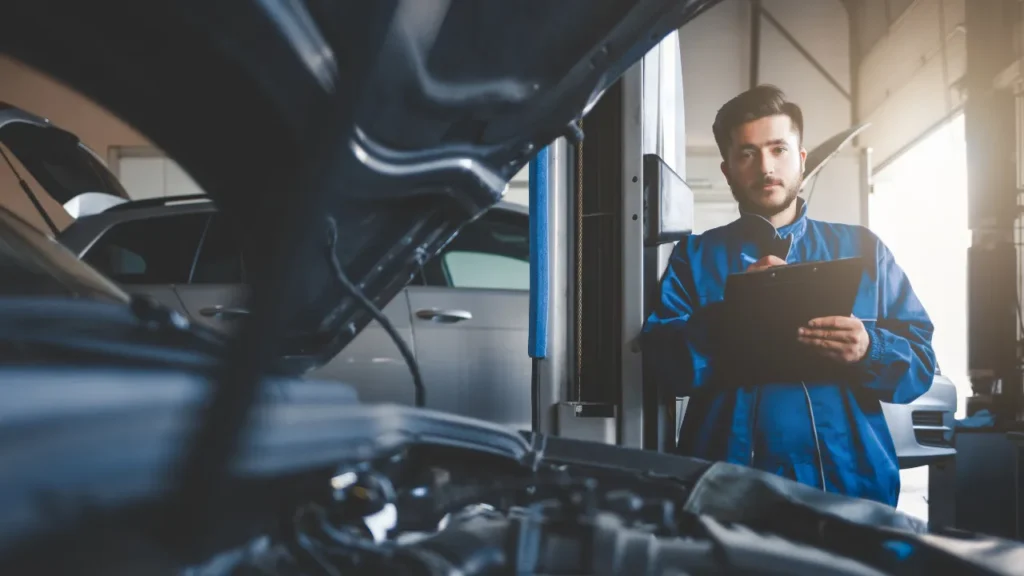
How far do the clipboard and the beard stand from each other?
0.21 m

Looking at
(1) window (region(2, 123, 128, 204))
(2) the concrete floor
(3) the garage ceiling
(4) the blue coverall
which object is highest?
(3) the garage ceiling

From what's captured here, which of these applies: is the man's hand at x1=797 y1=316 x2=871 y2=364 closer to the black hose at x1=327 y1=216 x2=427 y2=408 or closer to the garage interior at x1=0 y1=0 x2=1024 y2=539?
the garage interior at x1=0 y1=0 x2=1024 y2=539

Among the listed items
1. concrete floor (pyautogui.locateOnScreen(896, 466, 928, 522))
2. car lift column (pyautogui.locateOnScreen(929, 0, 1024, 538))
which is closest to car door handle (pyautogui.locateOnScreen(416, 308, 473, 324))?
car lift column (pyautogui.locateOnScreen(929, 0, 1024, 538))

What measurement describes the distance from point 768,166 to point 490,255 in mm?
1239

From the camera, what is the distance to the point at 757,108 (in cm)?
203

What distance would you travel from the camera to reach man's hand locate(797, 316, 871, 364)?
1.84 metres

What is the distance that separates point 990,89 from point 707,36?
1737 mm

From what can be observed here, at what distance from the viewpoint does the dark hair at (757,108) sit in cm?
203

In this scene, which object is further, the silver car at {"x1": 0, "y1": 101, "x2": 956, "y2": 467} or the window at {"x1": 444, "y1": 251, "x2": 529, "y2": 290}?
the window at {"x1": 444, "y1": 251, "x2": 529, "y2": 290}

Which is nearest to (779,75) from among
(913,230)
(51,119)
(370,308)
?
(913,230)

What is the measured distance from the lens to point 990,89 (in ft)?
7.84

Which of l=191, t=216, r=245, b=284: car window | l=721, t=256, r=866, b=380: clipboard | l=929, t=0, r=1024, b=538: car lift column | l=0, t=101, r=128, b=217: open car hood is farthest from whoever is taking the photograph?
l=191, t=216, r=245, b=284: car window

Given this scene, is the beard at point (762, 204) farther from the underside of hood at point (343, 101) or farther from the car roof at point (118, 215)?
the car roof at point (118, 215)

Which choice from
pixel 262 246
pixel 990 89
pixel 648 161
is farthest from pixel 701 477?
pixel 990 89
